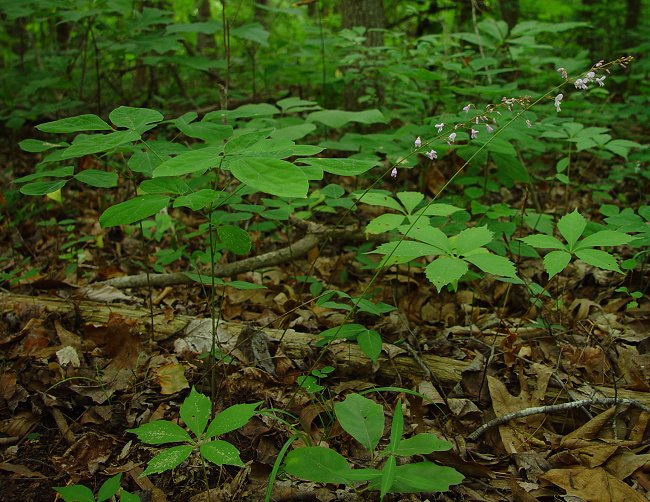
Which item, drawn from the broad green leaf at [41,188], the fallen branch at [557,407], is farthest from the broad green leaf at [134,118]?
the fallen branch at [557,407]

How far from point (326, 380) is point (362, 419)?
0.67 m

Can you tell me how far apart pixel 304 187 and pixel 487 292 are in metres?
2.15

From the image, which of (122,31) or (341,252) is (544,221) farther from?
(122,31)

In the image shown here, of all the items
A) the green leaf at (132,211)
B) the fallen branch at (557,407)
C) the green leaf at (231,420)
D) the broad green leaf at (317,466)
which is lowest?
the fallen branch at (557,407)

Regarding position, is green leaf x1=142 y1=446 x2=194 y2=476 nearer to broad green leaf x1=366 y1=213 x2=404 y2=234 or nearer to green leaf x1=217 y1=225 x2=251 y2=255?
green leaf x1=217 y1=225 x2=251 y2=255

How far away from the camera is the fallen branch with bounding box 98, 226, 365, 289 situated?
9.45ft

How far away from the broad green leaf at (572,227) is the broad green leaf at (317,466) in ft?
3.97

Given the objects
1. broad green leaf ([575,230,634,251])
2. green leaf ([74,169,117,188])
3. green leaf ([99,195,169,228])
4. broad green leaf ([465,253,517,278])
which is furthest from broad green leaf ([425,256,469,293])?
green leaf ([74,169,117,188])

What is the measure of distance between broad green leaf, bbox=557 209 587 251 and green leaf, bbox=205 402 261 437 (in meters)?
1.34

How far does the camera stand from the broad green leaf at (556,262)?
69.9 inches

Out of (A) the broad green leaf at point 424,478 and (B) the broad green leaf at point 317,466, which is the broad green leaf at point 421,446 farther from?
(B) the broad green leaf at point 317,466

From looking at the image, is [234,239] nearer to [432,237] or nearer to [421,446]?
[432,237]

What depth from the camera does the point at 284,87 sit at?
6.52 metres

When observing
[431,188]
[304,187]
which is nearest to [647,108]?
[431,188]
